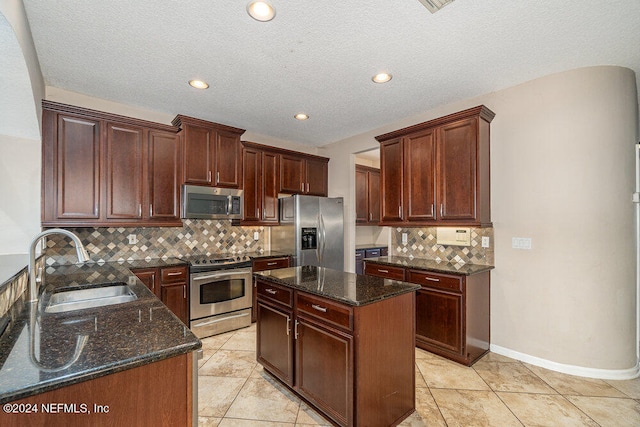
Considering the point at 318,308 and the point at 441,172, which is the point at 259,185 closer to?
the point at 441,172

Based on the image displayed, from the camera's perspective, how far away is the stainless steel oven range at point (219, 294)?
340 centimetres

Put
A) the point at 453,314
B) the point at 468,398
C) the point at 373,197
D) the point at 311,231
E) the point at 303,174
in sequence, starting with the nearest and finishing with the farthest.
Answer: the point at 468,398 < the point at 453,314 < the point at 311,231 < the point at 303,174 < the point at 373,197

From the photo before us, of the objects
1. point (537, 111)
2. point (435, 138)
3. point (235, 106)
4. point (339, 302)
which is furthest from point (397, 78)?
point (339, 302)

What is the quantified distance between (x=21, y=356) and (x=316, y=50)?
8.19 ft

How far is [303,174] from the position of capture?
4.86m

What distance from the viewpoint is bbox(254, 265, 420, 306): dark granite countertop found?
1815 mm

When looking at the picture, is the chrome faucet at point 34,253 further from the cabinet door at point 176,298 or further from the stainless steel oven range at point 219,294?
the stainless steel oven range at point 219,294

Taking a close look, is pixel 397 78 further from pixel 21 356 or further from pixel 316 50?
pixel 21 356

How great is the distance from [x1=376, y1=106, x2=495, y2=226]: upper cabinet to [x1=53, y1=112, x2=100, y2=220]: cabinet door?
330 centimetres

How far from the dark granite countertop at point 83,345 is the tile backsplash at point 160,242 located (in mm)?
1832

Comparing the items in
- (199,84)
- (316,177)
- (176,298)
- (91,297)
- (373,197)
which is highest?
(199,84)

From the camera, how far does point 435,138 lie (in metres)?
3.28

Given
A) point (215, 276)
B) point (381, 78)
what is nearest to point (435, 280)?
point (381, 78)

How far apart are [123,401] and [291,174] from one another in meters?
3.93
